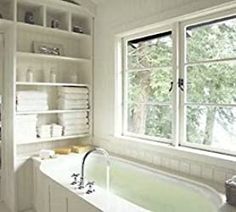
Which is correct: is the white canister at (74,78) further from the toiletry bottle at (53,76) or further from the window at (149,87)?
the window at (149,87)

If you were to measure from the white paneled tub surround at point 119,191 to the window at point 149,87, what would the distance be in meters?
0.45

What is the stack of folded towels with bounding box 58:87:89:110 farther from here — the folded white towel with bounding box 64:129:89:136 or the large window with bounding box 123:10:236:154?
the large window with bounding box 123:10:236:154

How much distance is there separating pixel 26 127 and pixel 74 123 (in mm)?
613

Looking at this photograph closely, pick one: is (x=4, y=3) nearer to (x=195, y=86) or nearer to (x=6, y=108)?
(x=6, y=108)

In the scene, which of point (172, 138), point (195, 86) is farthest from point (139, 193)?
point (195, 86)

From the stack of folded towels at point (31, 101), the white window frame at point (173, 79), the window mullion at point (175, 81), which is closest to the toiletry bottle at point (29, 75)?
the stack of folded towels at point (31, 101)

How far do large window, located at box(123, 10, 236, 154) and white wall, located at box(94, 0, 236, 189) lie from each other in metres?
0.15

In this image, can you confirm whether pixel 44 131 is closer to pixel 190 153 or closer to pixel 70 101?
pixel 70 101

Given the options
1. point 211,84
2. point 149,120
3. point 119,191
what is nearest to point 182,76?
point 211,84

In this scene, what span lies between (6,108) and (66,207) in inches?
60.3

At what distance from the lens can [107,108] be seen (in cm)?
342

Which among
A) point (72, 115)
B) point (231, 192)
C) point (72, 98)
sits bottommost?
point (231, 192)

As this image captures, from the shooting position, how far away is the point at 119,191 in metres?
2.74

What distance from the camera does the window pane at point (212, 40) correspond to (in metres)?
2.30
